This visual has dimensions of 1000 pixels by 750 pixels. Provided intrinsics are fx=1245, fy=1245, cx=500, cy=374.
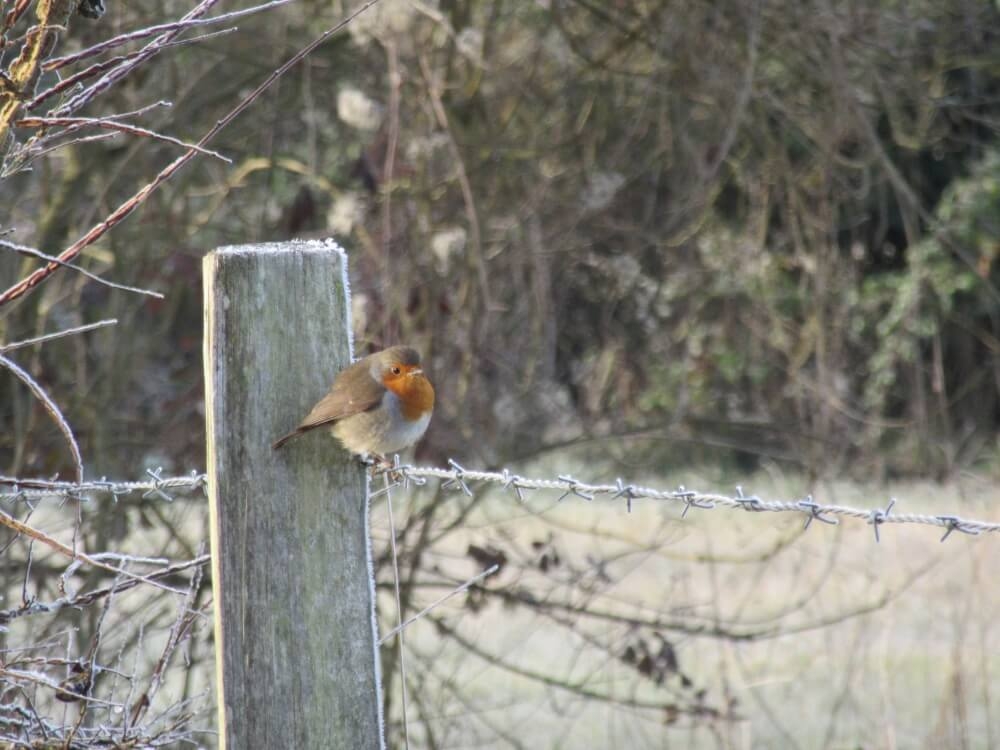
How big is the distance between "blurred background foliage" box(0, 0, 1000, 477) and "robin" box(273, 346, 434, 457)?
5.74ft

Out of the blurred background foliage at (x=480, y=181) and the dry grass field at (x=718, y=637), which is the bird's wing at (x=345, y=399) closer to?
the dry grass field at (x=718, y=637)

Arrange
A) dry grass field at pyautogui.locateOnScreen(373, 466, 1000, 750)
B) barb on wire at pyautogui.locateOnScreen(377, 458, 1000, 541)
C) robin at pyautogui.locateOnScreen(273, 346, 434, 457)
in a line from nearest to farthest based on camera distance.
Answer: barb on wire at pyautogui.locateOnScreen(377, 458, 1000, 541) → robin at pyautogui.locateOnScreen(273, 346, 434, 457) → dry grass field at pyautogui.locateOnScreen(373, 466, 1000, 750)

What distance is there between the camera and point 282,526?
5.77 ft

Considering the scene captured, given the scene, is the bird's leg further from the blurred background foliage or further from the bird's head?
the blurred background foliage

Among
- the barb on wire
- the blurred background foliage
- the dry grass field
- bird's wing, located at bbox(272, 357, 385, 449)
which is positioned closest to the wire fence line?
the barb on wire

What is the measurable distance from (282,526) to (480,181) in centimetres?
395

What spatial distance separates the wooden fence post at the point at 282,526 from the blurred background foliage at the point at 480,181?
2.72 metres

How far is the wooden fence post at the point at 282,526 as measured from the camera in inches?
68.1

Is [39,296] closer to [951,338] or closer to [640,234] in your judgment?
[640,234]

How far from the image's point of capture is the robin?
5.88ft

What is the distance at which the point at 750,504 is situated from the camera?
193cm

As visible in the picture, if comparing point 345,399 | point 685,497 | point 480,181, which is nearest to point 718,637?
point 480,181

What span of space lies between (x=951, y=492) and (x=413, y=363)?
274 inches

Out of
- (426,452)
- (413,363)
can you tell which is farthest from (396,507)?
(413,363)
